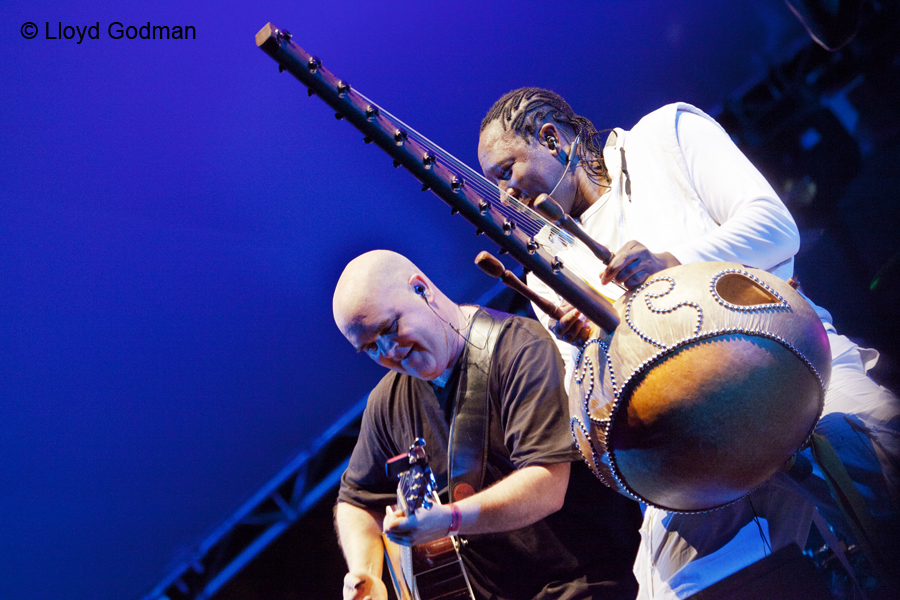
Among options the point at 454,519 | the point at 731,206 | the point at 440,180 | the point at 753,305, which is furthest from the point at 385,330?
the point at 753,305

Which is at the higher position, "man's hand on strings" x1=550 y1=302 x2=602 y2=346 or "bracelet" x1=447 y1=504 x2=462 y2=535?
"man's hand on strings" x1=550 y1=302 x2=602 y2=346

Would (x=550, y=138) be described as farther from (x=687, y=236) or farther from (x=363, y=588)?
(x=363, y=588)

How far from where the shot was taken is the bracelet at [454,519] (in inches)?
61.8

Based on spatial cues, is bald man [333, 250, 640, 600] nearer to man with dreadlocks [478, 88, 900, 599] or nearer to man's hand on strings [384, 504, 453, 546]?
man's hand on strings [384, 504, 453, 546]

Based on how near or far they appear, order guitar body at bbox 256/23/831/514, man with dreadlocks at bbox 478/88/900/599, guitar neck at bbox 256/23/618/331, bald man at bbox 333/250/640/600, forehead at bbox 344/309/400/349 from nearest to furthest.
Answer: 1. guitar body at bbox 256/23/831/514
2. guitar neck at bbox 256/23/618/331
3. man with dreadlocks at bbox 478/88/900/599
4. bald man at bbox 333/250/640/600
5. forehead at bbox 344/309/400/349

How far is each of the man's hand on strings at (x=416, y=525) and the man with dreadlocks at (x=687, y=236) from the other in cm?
62

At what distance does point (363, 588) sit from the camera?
2041 millimetres

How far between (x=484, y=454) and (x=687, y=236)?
37.8 inches

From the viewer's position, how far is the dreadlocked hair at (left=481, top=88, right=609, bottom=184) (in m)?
1.87

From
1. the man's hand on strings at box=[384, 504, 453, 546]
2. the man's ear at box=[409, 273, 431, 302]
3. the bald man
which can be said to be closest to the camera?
the man's hand on strings at box=[384, 504, 453, 546]

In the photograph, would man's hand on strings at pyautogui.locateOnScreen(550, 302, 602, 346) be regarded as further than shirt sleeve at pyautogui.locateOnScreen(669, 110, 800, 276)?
No

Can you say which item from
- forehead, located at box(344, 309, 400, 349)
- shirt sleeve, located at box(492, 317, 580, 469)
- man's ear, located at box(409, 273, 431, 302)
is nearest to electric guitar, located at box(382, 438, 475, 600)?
shirt sleeve, located at box(492, 317, 580, 469)

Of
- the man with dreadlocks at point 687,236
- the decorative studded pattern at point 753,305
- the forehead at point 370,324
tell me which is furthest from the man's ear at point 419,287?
the decorative studded pattern at point 753,305

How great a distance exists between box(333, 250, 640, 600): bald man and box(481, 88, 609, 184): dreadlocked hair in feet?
1.99
